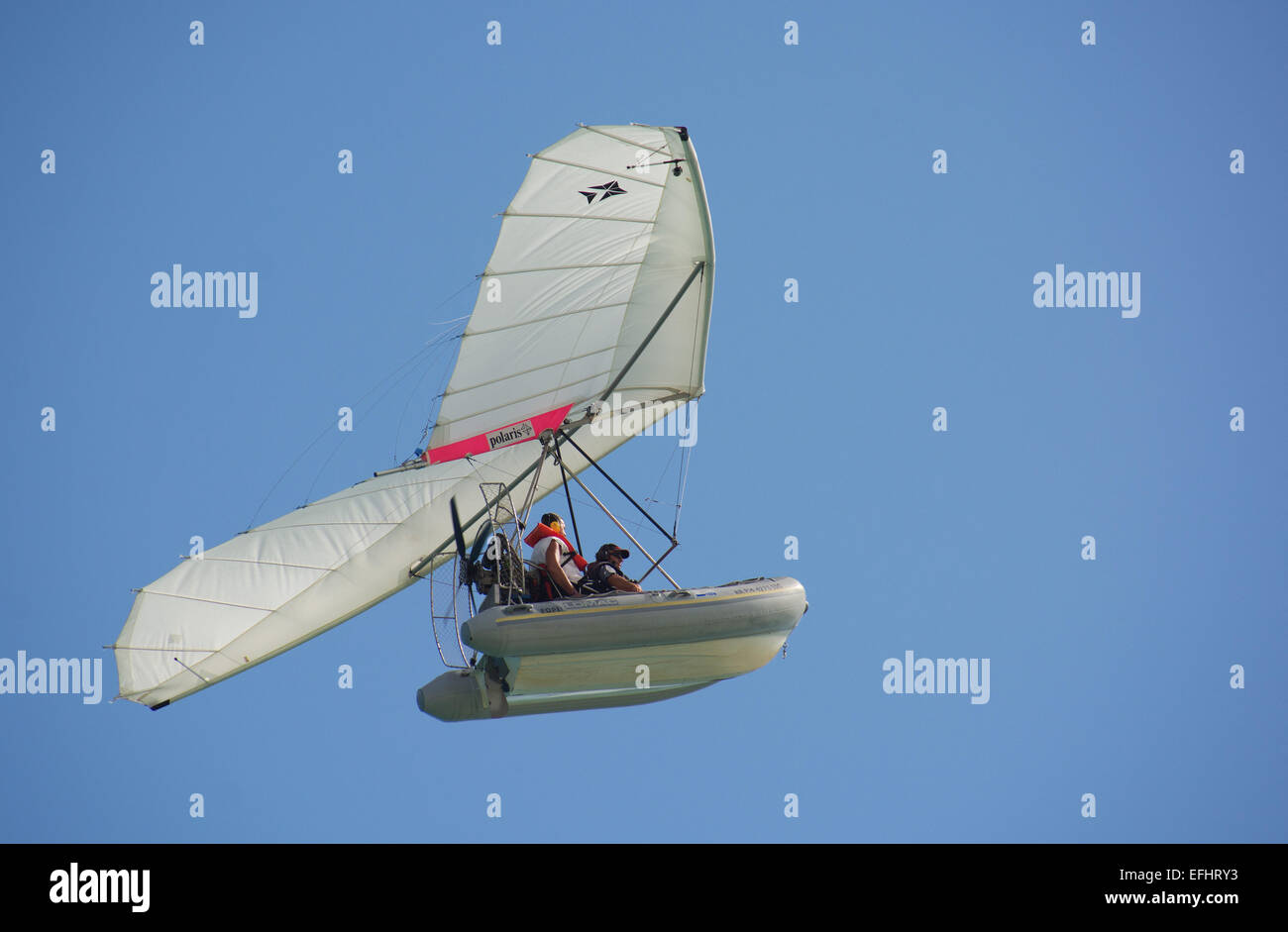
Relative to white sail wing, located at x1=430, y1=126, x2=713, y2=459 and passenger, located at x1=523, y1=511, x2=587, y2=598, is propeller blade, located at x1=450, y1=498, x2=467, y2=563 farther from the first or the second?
white sail wing, located at x1=430, y1=126, x2=713, y2=459

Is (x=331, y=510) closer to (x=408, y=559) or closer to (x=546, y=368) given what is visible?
(x=408, y=559)

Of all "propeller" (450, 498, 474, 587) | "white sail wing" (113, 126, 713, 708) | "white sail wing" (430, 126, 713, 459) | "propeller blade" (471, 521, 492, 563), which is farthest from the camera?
"white sail wing" (113, 126, 713, 708)

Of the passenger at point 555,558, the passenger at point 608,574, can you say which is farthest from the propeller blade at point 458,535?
the passenger at point 608,574

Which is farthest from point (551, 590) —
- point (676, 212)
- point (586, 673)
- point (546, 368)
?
point (676, 212)

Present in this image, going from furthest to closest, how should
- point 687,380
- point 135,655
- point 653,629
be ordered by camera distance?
1. point 135,655
2. point 687,380
3. point 653,629

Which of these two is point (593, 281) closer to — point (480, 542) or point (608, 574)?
point (480, 542)

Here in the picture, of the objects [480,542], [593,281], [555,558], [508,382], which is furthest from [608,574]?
[593,281]

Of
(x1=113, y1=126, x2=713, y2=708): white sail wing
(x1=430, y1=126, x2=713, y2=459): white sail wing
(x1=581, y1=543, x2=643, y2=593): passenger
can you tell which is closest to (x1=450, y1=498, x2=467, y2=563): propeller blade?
(x1=581, y1=543, x2=643, y2=593): passenger
